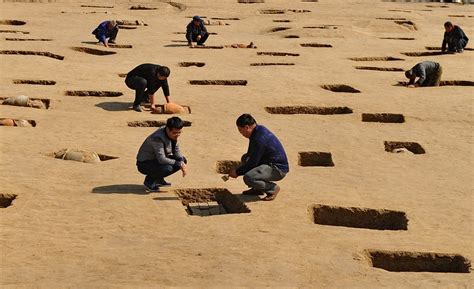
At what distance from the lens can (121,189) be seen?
11.7 meters

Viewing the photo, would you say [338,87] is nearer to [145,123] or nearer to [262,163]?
[145,123]

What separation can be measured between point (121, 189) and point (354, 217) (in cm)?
322

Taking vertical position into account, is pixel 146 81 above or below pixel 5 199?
above

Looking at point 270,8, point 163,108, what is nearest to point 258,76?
point 163,108

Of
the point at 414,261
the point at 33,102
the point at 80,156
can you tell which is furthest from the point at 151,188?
the point at 33,102

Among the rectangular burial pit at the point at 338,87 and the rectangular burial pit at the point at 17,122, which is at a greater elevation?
the rectangular burial pit at the point at 17,122

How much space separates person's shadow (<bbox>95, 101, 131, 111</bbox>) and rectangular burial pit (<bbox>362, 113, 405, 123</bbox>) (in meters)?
4.79

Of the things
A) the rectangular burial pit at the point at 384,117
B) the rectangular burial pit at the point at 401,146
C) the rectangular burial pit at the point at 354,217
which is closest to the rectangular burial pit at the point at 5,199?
the rectangular burial pit at the point at 354,217

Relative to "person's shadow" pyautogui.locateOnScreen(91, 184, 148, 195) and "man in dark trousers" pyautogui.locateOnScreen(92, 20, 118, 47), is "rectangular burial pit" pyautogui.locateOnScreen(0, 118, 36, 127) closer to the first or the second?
"person's shadow" pyautogui.locateOnScreen(91, 184, 148, 195)

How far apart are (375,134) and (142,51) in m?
11.1

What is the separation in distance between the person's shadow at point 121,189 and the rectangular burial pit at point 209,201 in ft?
1.67

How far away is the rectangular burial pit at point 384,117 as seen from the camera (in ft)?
55.3

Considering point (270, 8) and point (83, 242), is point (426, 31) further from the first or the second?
point (83, 242)

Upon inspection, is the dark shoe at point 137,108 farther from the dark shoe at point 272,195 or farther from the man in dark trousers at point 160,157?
the dark shoe at point 272,195
